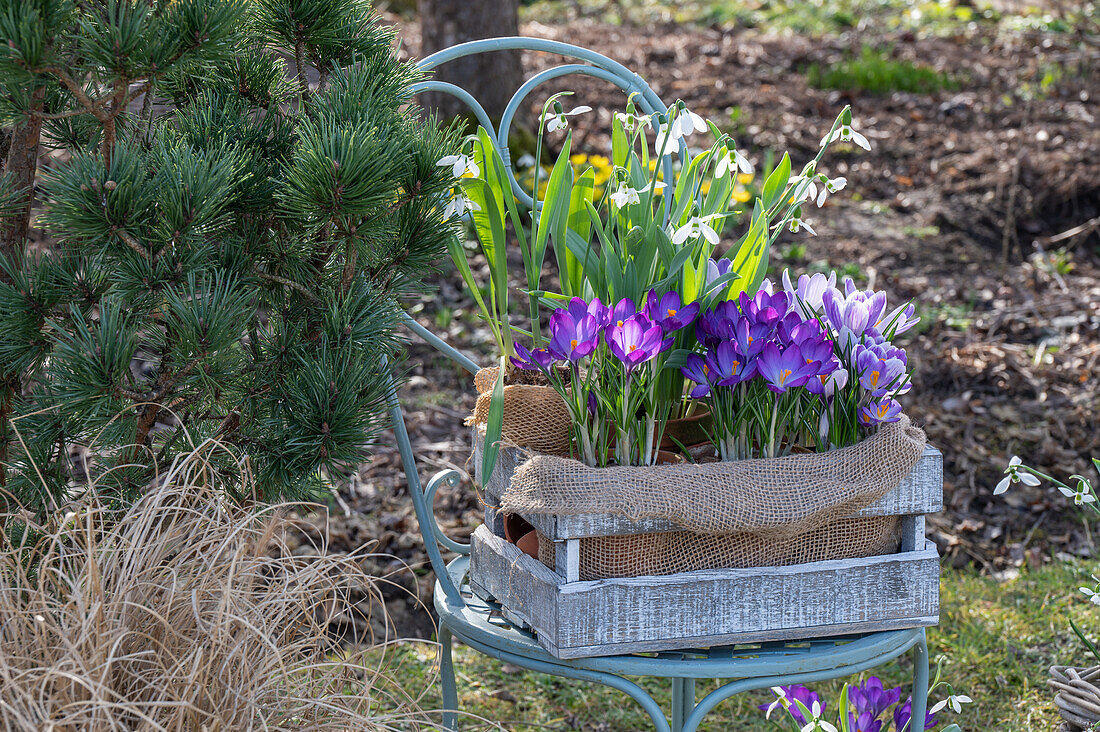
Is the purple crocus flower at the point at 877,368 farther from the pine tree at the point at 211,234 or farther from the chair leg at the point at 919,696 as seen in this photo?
the pine tree at the point at 211,234

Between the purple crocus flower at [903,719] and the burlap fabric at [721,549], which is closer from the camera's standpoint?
the burlap fabric at [721,549]

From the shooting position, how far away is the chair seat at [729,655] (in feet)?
4.02

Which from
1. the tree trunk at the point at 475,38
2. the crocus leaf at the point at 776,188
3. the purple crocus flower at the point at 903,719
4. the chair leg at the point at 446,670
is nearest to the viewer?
the crocus leaf at the point at 776,188

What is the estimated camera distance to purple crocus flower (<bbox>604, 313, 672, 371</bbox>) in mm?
1183

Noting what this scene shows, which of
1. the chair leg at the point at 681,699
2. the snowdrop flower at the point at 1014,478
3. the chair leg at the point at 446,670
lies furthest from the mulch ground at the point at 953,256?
the snowdrop flower at the point at 1014,478

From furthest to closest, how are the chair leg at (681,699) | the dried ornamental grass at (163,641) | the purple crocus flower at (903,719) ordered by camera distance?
the chair leg at (681,699), the purple crocus flower at (903,719), the dried ornamental grass at (163,641)

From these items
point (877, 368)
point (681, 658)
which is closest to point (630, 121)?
point (877, 368)

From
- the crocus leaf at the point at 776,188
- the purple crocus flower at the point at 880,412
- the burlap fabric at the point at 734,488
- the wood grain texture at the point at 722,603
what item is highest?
the crocus leaf at the point at 776,188

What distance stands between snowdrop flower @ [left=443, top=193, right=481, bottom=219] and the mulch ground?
0.36 metres

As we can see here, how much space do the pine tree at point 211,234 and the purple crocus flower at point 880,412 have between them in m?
0.60

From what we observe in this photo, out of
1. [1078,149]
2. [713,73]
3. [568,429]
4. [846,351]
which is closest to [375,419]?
[568,429]

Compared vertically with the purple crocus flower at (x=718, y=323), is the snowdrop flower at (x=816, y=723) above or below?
below

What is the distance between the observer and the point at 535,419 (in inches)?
52.9

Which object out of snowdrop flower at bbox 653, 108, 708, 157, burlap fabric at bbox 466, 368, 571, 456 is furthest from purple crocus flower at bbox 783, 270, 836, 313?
burlap fabric at bbox 466, 368, 571, 456
